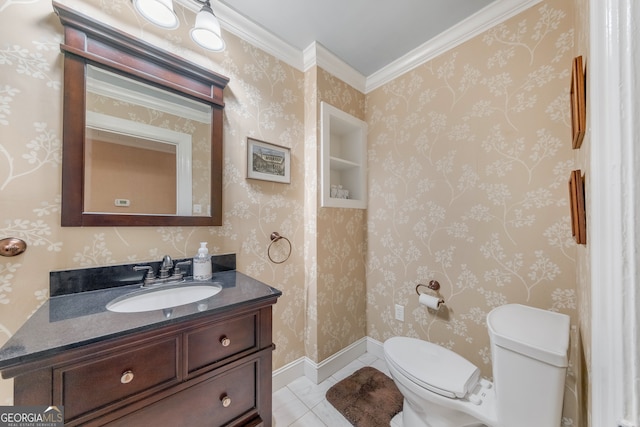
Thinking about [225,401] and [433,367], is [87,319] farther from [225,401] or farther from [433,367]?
[433,367]

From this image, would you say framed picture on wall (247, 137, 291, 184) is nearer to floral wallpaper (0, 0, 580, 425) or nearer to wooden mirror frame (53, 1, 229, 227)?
floral wallpaper (0, 0, 580, 425)

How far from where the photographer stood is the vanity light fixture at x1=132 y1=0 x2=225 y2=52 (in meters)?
1.00

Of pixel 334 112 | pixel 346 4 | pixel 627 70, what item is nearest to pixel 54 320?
pixel 627 70

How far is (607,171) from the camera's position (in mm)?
358

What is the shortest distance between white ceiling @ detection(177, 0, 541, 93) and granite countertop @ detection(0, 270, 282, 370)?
1526 mm

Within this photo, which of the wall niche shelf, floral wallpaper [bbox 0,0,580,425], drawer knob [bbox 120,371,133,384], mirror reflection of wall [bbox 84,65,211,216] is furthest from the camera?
the wall niche shelf

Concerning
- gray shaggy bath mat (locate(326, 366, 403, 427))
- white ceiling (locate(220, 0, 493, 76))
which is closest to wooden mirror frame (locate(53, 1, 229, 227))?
white ceiling (locate(220, 0, 493, 76))

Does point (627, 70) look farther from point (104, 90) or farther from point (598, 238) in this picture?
point (104, 90)

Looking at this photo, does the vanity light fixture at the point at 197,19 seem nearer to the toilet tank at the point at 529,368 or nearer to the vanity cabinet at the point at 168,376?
the vanity cabinet at the point at 168,376

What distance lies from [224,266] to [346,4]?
167 cm

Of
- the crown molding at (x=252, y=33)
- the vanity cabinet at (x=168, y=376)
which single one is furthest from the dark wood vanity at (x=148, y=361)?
the crown molding at (x=252, y=33)

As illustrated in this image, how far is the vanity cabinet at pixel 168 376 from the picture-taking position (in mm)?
595

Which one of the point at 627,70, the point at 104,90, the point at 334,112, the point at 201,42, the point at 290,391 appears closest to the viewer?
the point at 627,70

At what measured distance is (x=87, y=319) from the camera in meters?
0.73
